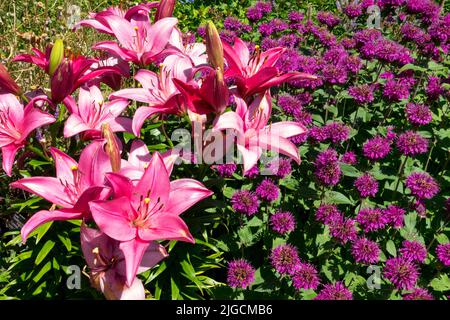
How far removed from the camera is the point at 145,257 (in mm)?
1112

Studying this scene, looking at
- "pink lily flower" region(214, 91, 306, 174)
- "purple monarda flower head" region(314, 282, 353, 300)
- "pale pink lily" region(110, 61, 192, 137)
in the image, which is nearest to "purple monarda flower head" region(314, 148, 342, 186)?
"purple monarda flower head" region(314, 282, 353, 300)

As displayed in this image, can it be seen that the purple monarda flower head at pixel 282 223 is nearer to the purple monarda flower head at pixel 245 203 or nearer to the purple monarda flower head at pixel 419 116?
the purple monarda flower head at pixel 245 203

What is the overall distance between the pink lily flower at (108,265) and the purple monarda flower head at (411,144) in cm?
130

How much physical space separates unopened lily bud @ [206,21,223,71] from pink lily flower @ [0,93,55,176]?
46 cm

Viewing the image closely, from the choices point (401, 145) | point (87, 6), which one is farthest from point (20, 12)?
point (401, 145)

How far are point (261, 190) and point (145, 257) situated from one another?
2.57 ft

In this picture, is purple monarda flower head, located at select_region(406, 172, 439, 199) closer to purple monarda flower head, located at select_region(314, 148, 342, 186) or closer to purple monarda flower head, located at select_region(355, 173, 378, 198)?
purple monarda flower head, located at select_region(355, 173, 378, 198)

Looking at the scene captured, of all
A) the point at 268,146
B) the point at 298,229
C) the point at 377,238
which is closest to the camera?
the point at 268,146

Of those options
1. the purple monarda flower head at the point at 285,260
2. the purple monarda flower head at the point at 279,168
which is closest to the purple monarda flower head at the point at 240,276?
the purple monarda flower head at the point at 285,260

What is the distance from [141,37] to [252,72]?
0.41 metres

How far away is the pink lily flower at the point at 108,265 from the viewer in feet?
3.43

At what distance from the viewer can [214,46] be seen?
1.19m

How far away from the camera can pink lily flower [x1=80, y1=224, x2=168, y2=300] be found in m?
1.04

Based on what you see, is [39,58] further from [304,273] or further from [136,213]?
[304,273]
